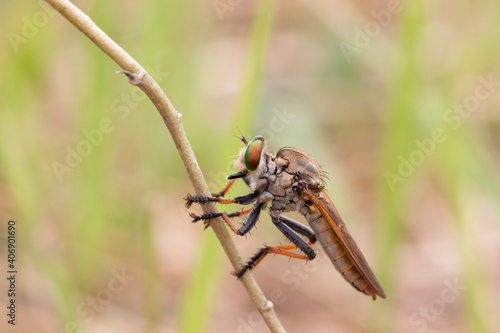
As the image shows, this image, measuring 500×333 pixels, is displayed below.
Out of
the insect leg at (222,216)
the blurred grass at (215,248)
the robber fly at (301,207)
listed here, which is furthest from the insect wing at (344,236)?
the blurred grass at (215,248)

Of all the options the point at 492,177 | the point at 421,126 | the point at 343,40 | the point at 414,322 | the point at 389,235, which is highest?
the point at 343,40

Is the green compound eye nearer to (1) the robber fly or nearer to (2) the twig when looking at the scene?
(1) the robber fly

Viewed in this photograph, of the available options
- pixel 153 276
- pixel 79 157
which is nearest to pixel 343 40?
pixel 79 157

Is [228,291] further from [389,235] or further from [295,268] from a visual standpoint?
[389,235]

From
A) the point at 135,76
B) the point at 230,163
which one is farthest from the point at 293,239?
the point at 135,76

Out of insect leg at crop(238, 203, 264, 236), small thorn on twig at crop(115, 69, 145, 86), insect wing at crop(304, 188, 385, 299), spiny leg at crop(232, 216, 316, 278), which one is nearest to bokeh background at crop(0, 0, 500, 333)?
insect leg at crop(238, 203, 264, 236)
